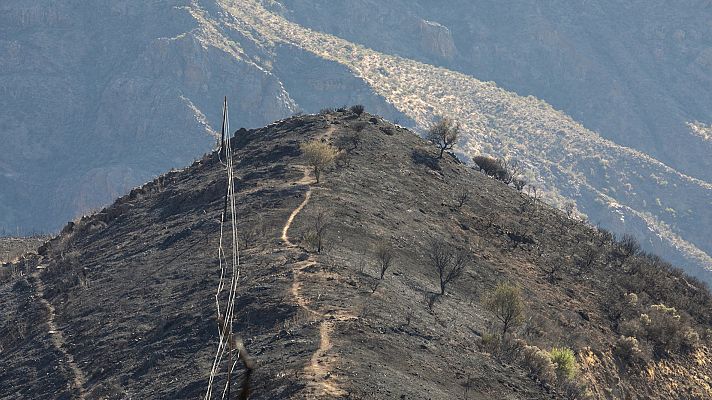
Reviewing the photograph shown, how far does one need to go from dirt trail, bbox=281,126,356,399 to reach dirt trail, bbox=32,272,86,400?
901 cm

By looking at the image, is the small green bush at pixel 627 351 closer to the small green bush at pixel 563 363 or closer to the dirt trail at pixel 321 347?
the small green bush at pixel 563 363

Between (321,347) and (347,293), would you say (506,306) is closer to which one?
(347,293)

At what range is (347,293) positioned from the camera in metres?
43.6

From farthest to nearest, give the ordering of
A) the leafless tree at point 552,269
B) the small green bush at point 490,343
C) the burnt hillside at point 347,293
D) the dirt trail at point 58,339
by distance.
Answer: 1. the leafless tree at point 552,269
2. the small green bush at point 490,343
3. the dirt trail at point 58,339
4. the burnt hillside at point 347,293

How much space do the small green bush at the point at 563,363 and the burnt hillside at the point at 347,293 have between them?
0.99 m

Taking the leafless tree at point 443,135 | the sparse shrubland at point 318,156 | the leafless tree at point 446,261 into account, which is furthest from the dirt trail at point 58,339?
the leafless tree at point 443,135

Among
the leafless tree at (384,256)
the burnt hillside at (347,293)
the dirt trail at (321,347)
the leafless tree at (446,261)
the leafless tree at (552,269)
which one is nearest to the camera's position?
the dirt trail at (321,347)

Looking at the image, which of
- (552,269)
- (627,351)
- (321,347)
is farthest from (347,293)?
(552,269)

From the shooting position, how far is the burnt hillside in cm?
3900

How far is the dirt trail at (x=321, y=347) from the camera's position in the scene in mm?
32875

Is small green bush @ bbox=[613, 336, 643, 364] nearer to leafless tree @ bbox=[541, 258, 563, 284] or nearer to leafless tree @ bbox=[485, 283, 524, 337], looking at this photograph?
leafless tree @ bbox=[485, 283, 524, 337]

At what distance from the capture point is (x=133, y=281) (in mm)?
53281

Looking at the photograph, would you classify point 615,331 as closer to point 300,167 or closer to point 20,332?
point 300,167

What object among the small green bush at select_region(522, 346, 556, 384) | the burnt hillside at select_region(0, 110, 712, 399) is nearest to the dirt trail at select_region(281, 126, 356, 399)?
the burnt hillside at select_region(0, 110, 712, 399)
